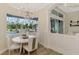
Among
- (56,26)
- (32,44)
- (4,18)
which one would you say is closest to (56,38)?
(56,26)

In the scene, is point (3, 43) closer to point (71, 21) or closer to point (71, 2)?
point (71, 21)

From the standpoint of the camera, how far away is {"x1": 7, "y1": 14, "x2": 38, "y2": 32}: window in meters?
1.48

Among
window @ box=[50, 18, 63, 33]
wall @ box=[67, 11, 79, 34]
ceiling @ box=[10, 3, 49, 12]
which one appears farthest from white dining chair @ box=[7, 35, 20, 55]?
wall @ box=[67, 11, 79, 34]

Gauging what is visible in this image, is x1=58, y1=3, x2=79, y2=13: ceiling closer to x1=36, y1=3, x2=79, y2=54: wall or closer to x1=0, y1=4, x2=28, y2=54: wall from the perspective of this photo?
x1=36, y1=3, x2=79, y2=54: wall

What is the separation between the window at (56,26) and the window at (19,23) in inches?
10.6

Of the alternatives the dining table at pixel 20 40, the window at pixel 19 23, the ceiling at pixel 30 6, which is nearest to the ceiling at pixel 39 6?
the ceiling at pixel 30 6

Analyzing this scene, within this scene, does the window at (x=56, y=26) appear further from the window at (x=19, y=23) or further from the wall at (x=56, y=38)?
the window at (x=19, y=23)

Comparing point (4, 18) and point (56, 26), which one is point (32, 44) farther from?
point (4, 18)

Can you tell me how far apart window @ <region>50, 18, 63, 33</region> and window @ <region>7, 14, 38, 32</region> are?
270mm

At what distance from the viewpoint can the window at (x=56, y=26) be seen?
1.54m

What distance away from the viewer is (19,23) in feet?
4.94

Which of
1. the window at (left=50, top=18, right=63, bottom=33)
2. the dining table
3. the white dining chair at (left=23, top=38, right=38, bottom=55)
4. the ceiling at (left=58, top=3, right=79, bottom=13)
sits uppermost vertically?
the ceiling at (left=58, top=3, right=79, bottom=13)

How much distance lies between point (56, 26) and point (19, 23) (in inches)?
23.2
